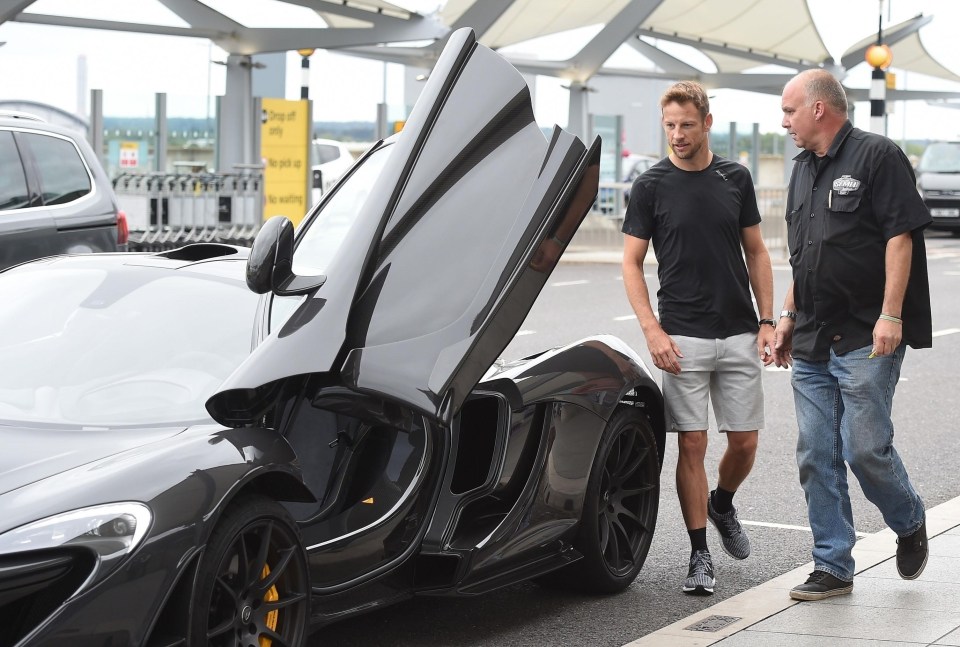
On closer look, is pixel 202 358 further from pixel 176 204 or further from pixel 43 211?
pixel 176 204

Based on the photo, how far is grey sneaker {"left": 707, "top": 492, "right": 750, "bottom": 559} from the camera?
5836 millimetres

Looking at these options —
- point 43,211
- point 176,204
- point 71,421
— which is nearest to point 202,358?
point 71,421

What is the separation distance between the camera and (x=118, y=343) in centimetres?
446

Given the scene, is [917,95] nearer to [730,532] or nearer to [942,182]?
[942,182]

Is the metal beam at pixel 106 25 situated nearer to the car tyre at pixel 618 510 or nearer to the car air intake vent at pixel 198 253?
the car air intake vent at pixel 198 253

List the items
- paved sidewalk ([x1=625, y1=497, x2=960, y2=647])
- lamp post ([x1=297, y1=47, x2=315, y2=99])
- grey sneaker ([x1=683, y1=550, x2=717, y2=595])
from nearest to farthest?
paved sidewalk ([x1=625, y1=497, x2=960, y2=647]) < grey sneaker ([x1=683, y1=550, x2=717, y2=595]) < lamp post ([x1=297, y1=47, x2=315, y2=99])

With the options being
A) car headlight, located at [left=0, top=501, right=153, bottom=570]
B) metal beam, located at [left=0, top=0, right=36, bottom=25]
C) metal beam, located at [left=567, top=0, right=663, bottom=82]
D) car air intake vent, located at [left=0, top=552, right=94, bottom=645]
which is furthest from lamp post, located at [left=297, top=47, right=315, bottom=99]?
car air intake vent, located at [left=0, top=552, right=94, bottom=645]

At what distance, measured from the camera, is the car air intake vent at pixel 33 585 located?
3.30 meters

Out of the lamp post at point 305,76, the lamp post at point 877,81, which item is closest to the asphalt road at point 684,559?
the lamp post at point 877,81

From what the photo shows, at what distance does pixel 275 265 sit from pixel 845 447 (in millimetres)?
2279

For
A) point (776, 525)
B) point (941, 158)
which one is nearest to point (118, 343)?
point (776, 525)

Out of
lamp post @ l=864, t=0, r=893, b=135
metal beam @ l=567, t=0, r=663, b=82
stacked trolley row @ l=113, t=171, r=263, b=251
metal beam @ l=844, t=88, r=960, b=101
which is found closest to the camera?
stacked trolley row @ l=113, t=171, r=263, b=251

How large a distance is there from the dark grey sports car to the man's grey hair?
1045 mm

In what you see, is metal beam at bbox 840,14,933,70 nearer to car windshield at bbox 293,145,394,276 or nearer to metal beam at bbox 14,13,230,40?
metal beam at bbox 14,13,230,40
